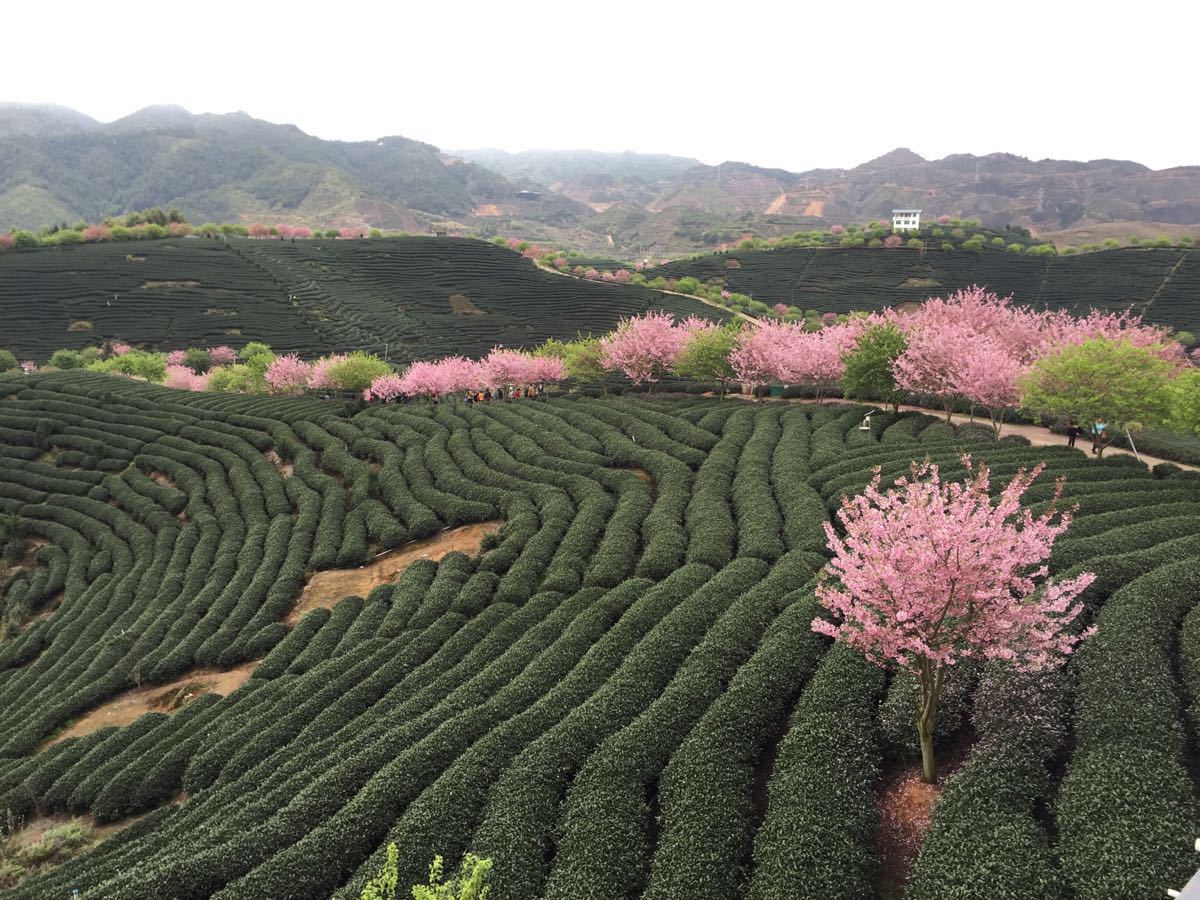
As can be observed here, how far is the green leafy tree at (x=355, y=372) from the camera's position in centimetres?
6019

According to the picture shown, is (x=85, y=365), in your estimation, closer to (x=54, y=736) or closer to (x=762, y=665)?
(x=54, y=736)

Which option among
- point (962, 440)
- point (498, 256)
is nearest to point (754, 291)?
point (498, 256)

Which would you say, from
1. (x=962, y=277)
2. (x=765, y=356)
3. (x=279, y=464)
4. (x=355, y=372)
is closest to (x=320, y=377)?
(x=355, y=372)

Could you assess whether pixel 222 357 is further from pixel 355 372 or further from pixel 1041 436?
pixel 1041 436

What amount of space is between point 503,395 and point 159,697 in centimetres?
3778

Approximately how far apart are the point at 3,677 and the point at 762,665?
1297 inches

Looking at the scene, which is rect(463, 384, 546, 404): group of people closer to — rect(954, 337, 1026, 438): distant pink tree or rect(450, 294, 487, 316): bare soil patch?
rect(954, 337, 1026, 438): distant pink tree

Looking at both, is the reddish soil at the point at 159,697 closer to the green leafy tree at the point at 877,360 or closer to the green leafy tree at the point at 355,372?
the green leafy tree at the point at 877,360

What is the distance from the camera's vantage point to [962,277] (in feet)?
382

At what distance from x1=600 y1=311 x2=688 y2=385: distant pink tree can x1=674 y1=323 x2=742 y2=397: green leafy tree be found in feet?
4.78

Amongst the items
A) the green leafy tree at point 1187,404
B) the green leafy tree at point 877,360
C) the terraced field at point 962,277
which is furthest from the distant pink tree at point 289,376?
the terraced field at point 962,277

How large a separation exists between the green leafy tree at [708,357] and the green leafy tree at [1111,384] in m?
24.2

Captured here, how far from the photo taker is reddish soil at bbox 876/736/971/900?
10.4 metres

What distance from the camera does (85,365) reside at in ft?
271
